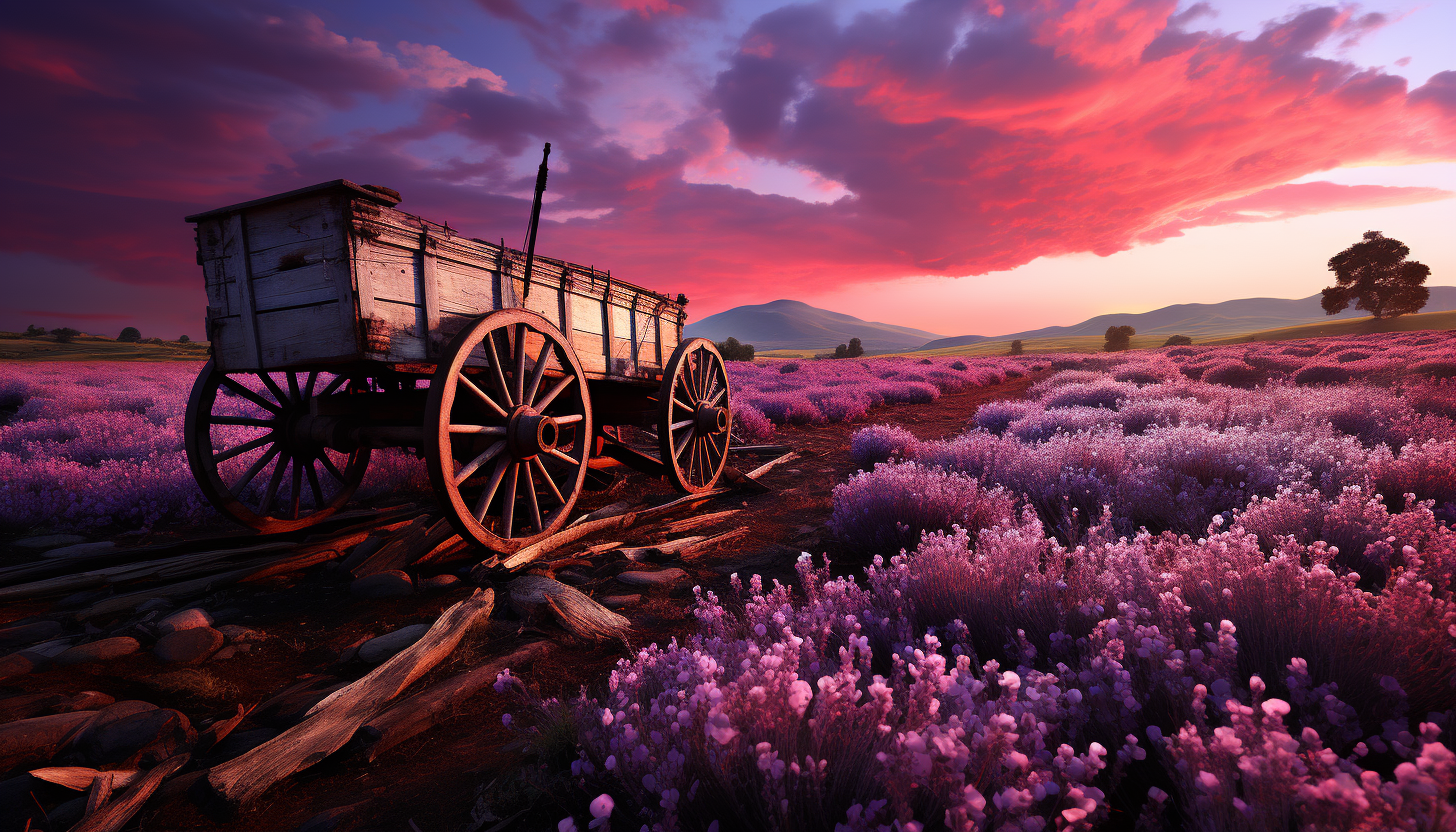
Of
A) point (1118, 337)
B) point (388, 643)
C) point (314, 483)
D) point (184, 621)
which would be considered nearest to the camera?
point (388, 643)

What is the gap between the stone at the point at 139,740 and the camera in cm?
208

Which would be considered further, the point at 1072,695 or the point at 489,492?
the point at 489,492

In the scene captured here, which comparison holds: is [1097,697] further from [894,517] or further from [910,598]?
[894,517]

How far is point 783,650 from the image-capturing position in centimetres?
170

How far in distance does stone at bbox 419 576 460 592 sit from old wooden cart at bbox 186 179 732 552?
0.38 metres

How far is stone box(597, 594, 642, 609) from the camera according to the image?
3.54 meters

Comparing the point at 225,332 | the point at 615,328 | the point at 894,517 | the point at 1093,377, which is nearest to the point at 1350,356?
the point at 1093,377

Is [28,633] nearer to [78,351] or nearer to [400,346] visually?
[400,346]

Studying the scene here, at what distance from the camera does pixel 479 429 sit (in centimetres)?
378

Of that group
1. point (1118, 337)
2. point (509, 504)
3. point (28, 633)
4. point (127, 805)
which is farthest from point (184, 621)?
point (1118, 337)

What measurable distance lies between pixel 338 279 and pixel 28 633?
2450 millimetres

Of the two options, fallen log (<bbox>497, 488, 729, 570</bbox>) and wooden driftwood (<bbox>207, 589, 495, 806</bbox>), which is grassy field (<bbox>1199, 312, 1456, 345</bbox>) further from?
wooden driftwood (<bbox>207, 589, 495, 806</bbox>)

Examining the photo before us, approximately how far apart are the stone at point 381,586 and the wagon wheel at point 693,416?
8.33 ft

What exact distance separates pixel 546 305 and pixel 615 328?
0.96m
